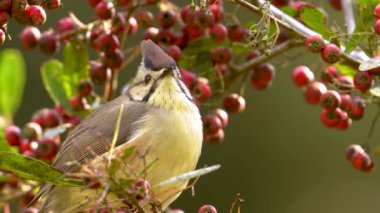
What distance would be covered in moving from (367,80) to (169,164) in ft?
2.75

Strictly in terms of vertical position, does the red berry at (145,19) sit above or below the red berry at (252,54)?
above

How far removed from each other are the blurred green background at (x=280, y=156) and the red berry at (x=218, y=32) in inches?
138

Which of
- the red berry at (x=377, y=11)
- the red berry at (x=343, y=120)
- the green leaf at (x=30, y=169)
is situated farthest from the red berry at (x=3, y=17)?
the red berry at (x=343, y=120)

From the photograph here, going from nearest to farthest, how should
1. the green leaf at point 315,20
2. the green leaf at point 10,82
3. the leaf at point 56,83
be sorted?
the green leaf at point 10,82 → the green leaf at point 315,20 → the leaf at point 56,83

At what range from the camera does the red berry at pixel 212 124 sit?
407cm

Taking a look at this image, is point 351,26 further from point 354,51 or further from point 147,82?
point 147,82

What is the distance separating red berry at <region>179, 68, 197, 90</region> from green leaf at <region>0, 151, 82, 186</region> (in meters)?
1.17

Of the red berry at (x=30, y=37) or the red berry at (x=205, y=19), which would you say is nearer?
the red berry at (x=205, y=19)

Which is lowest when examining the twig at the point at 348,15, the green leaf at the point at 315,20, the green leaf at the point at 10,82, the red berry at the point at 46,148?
the red berry at the point at 46,148

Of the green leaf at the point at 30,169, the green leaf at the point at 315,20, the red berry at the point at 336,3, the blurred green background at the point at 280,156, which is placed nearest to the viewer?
the green leaf at the point at 30,169

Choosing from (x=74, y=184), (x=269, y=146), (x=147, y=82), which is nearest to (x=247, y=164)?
(x=269, y=146)

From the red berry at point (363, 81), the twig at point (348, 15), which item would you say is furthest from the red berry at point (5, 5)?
the twig at point (348, 15)

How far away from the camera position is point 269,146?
7938mm

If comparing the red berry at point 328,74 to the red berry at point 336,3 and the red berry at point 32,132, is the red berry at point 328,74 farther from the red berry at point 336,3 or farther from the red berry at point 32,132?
the red berry at point 32,132
